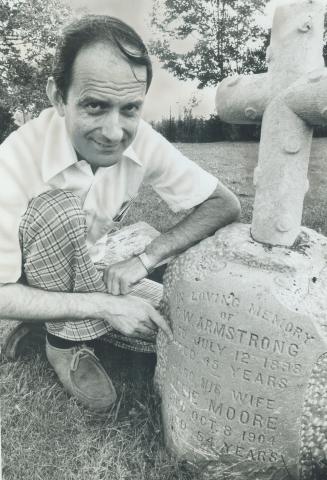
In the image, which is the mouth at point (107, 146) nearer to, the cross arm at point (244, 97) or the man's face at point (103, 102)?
the man's face at point (103, 102)

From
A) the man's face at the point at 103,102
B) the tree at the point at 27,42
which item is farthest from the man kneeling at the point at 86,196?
the tree at the point at 27,42

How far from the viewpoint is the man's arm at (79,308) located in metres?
2.04

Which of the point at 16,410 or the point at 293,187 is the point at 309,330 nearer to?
the point at 293,187

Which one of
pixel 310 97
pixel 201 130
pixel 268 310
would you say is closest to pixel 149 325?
pixel 268 310

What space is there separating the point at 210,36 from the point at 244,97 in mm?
426

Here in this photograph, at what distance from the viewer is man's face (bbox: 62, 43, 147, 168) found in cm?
185

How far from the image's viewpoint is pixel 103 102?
1.90 meters

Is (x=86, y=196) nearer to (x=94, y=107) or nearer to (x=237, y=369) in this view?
(x=94, y=107)

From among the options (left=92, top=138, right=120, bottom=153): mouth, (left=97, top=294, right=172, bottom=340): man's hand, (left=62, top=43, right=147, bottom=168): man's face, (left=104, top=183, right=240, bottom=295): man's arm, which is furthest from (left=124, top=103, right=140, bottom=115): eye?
(left=97, top=294, right=172, bottom=340): man's hand

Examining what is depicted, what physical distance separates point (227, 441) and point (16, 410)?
2.85 feet

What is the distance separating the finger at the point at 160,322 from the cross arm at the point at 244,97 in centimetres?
78

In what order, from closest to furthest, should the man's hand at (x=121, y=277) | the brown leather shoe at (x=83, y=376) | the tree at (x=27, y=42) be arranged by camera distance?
1. the tree at (x=27, y=42)
2. the man's hand at (x=121, y=277)
3. the brown leather shoe at (x=83, y=376)

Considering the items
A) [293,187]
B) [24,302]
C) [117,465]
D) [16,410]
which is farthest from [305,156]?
[16,410]

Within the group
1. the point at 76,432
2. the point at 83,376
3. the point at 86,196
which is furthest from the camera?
the point at 83,376
